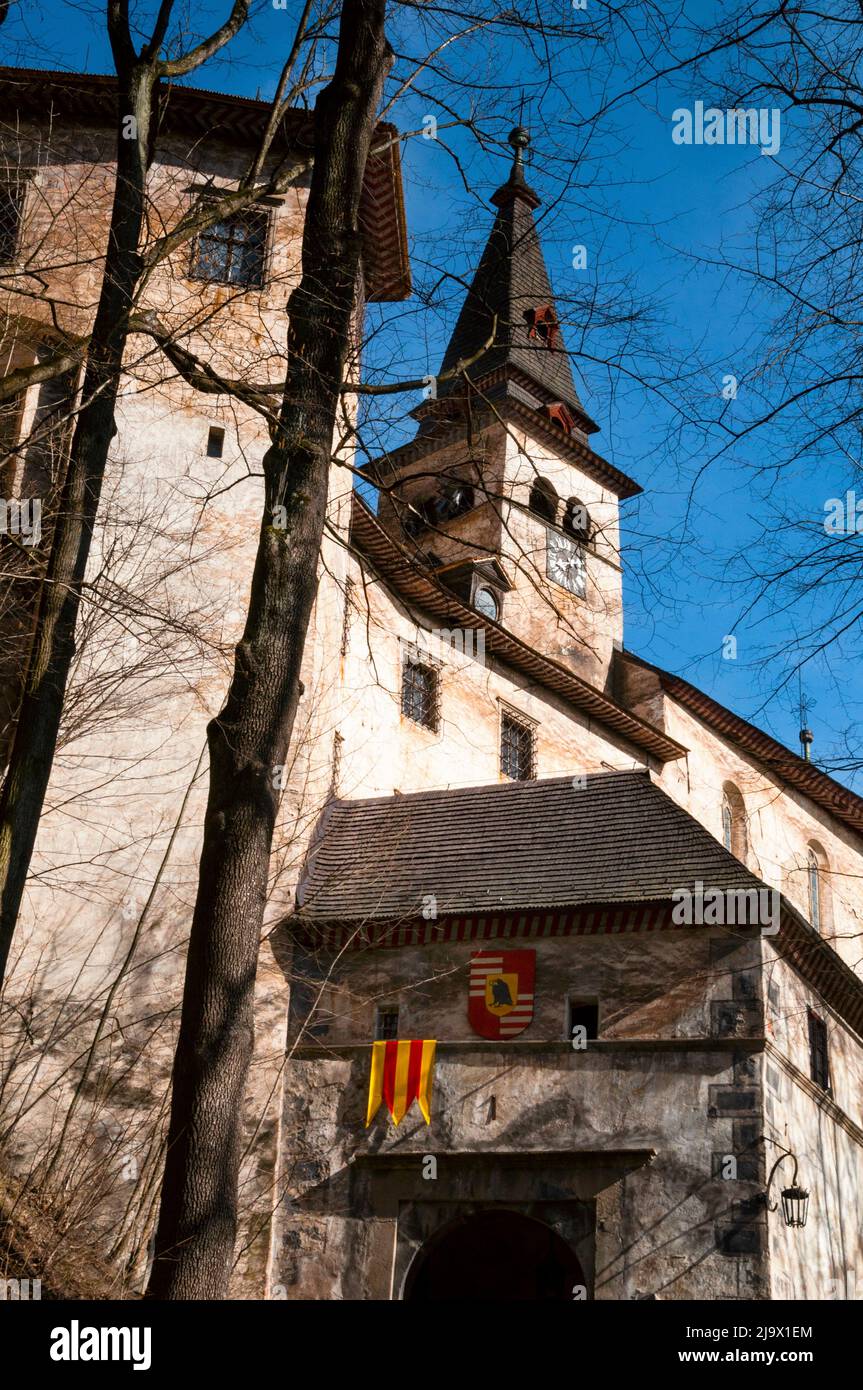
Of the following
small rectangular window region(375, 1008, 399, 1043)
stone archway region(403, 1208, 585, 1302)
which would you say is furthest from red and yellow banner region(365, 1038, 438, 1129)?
stone archway region(403, 1208, 585, 1302)

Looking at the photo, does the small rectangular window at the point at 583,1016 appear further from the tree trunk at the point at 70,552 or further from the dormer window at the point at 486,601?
the dormer window at the point at 486,601

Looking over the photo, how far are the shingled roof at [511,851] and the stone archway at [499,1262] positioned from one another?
535 cm

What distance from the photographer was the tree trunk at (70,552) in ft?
27.3

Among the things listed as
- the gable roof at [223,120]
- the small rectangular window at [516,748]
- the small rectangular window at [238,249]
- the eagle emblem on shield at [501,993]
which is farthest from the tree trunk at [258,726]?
the small rectangular window at [516,748]

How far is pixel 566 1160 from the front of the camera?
1546 centimetres

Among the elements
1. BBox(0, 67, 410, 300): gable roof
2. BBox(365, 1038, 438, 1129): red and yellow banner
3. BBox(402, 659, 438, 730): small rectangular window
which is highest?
BBox(0, 67, 410, 300): gable roof

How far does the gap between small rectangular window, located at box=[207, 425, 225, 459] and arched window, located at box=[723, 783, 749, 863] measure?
1732 cm

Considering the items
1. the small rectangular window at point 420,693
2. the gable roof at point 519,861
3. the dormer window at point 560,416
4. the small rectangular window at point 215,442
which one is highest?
the dormer window at point 560,416

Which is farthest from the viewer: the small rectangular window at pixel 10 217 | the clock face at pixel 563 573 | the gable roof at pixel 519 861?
the clock face at pixel 563 573

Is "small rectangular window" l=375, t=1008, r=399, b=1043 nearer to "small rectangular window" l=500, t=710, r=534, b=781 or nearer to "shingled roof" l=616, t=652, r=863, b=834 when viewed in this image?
"small rectangular window" l=500, t=710, r=534, b=781

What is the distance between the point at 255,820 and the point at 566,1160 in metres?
9.10

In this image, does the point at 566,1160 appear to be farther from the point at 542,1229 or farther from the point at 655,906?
the point at 542,1229

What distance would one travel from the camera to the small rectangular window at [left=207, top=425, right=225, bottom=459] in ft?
64.7

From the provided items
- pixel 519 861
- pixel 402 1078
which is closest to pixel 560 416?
pixel 519 861
